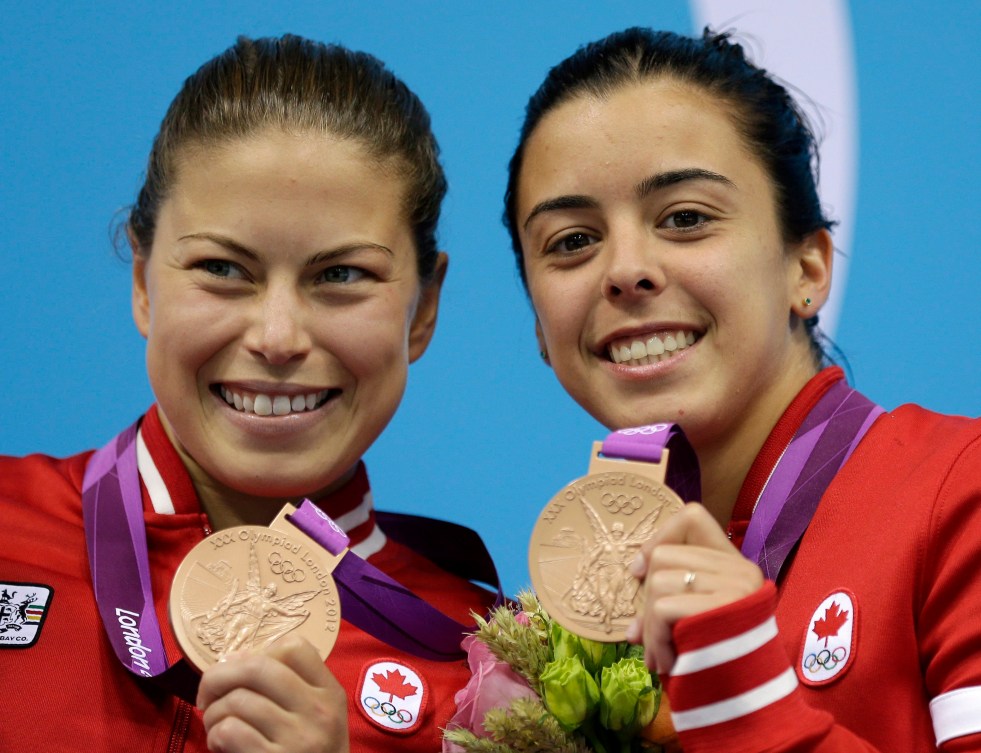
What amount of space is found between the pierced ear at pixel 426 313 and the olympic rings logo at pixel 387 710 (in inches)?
21.1

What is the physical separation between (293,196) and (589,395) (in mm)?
514

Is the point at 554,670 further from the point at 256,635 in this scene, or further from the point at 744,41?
the point at 744,41

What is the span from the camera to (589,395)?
200 cm

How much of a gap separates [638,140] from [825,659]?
2.52ft

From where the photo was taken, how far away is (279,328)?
188cm

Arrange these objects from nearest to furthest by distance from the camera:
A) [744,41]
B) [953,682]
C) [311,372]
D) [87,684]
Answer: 1. [953,682]
2. [87,684]
3. [311,372]
4. [744,41]

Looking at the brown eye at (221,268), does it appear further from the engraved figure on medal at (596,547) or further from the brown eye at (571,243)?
the engraved figure on medal at (596,547)

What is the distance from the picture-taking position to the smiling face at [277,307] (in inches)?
74.7

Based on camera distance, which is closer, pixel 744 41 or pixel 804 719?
pixel 804 719

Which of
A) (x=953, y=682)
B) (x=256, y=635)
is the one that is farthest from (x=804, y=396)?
(x=256, y=635)

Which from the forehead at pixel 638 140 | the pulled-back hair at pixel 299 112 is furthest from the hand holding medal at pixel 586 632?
the pulled-back hair at pixel 299 112

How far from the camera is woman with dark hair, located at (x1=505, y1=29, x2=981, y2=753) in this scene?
159 centimetres

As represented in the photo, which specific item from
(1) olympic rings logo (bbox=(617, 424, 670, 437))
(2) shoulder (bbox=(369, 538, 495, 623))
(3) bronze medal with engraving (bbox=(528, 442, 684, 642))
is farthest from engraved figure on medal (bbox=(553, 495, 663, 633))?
(2) shoulder (bbox=(369, 538, 495, 623))

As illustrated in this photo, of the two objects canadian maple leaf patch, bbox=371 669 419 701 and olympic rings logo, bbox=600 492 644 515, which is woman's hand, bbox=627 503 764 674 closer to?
olympic rings logo, bbox=600 492 644 515
